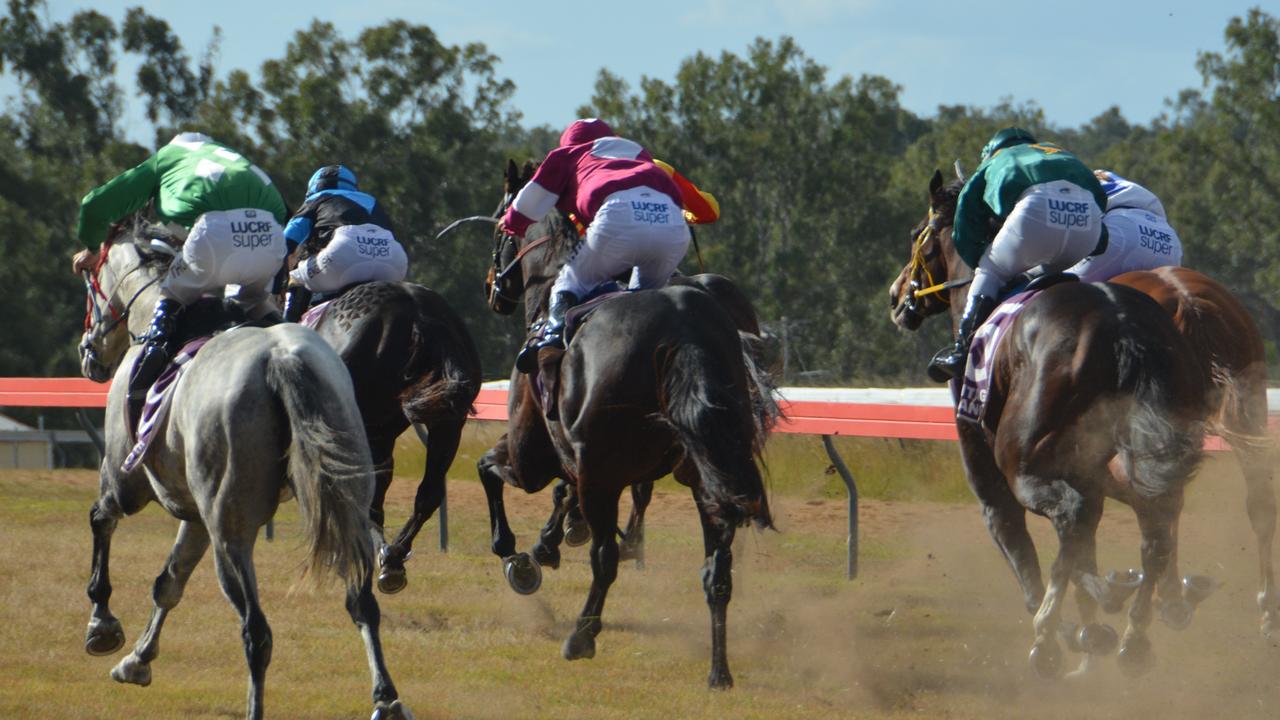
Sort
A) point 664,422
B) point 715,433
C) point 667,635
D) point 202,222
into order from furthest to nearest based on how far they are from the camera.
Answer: point 667,635, point 664,422, point 202,222, point 715,433

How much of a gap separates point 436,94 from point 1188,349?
3491 cm

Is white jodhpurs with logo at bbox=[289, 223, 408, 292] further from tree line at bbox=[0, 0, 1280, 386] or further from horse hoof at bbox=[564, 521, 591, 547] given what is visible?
tree line at bbox=[0, 0, 1280, 386]

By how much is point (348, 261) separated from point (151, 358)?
8.25ft

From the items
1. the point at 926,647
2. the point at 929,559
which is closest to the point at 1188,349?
the point at 926,647

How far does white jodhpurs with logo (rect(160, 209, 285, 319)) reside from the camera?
6914 millimetres

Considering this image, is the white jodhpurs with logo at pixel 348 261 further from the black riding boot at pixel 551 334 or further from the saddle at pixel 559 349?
the saddle at pixel 559 349

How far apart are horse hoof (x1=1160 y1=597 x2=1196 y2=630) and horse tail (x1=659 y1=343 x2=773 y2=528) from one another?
1.82m

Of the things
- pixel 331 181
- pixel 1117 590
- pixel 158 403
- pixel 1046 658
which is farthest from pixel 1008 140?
pixel 158 403

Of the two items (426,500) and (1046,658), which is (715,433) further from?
(426,500)

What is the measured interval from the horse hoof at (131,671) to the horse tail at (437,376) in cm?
208

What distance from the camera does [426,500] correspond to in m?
8.72

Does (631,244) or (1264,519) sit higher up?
(631,244)

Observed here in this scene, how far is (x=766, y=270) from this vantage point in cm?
3959

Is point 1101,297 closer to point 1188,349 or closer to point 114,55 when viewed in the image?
point 1188,349
